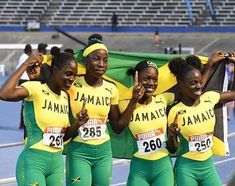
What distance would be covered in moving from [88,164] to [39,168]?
1.80 feet

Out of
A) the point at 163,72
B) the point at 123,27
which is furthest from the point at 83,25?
the point at 163,72

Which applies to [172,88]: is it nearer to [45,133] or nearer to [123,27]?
[45,133]

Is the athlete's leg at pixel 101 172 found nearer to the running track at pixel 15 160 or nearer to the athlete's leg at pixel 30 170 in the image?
the athlete's leg at pixel 30 170

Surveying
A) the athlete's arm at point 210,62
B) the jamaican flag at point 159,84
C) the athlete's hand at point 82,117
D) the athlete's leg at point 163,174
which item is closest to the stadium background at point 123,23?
the jamaican flag at point 159,84

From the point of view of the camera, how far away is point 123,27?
42906 mm

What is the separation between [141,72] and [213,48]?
108 ft

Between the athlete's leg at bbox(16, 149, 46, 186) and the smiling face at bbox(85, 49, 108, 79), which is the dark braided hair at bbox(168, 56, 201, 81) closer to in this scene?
the smiling face at bbox(85, 49, 108, 79)

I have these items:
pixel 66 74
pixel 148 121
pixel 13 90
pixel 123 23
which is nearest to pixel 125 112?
pixel 148 121

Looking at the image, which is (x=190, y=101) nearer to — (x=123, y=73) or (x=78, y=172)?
(x=78, y=172)

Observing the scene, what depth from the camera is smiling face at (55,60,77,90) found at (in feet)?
18.4

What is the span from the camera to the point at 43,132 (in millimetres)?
5660

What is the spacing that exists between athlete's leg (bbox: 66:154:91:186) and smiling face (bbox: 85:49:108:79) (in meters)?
0.75

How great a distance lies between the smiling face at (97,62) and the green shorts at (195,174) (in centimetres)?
105

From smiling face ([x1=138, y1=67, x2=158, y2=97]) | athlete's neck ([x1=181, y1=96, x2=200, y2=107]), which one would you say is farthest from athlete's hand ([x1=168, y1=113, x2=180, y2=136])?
smiling face ([x1=138, y1=67, x2=158, y2=97])
